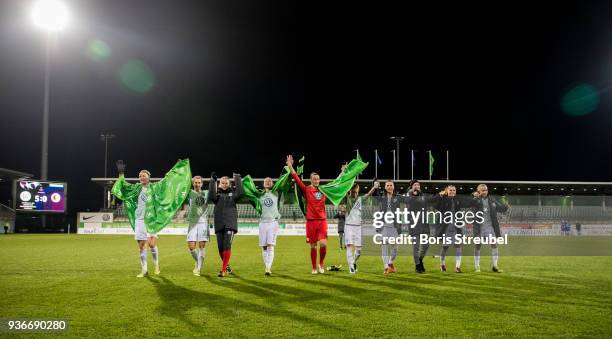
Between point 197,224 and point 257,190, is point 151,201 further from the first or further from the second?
point 257,190

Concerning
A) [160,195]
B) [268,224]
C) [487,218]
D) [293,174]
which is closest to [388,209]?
[293,174]

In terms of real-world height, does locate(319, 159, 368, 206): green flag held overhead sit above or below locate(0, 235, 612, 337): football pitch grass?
above

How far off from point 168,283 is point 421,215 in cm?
711

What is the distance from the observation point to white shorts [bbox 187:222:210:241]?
12.2m

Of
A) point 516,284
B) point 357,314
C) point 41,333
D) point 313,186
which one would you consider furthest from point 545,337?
point 313,186

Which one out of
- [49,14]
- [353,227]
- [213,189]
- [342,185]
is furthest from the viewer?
[49,14]

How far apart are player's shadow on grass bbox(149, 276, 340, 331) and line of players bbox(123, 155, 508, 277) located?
263 cm

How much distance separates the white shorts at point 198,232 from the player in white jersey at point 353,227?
12.6 feet

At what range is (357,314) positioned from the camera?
23.4 ft

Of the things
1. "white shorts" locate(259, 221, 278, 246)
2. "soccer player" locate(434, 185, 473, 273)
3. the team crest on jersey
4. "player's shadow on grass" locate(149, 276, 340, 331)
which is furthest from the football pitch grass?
the team crest on jersey

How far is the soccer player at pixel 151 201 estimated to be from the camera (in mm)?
11867

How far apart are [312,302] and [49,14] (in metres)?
42.1

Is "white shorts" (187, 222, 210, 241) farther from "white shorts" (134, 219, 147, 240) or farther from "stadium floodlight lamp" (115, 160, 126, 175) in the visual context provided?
"stadium floodlight lamp" (115, 160, 126, 175)

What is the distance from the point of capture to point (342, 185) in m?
13.2
